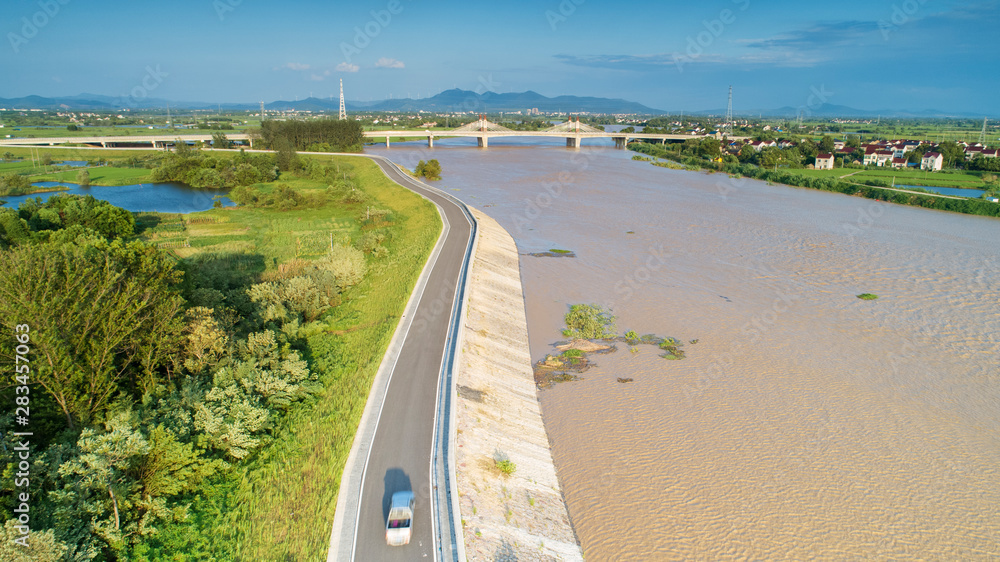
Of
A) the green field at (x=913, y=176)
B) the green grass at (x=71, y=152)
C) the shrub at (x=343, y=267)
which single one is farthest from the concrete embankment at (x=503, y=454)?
the green grass at (x=71, y=152)

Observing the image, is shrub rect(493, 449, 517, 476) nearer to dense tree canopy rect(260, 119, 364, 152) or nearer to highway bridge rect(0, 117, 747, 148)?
dense tree canopy rect(260, 119, 364, 152)

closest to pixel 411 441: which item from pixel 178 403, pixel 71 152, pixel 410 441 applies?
pixel 410 441

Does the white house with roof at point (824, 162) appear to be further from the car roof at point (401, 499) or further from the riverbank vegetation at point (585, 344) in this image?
the car roof at point (401, 499)

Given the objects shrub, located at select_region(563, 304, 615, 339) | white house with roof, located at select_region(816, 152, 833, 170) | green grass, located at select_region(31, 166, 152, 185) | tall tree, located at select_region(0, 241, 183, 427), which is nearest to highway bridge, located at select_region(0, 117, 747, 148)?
green grass, located at select_region(31, 166, 152, 185)

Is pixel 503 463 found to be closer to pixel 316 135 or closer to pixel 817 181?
pixel 817 181

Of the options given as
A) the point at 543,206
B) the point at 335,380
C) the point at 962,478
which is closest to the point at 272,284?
the point at 335,380

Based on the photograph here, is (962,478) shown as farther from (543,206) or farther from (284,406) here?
(543,206)
